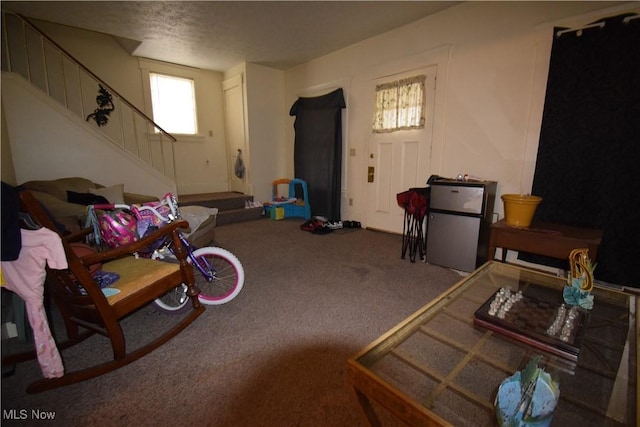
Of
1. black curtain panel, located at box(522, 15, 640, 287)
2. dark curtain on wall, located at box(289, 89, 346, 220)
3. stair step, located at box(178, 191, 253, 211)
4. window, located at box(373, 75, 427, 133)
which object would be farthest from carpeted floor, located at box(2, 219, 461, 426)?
stair step, located at box(178, 191, 253, 211)

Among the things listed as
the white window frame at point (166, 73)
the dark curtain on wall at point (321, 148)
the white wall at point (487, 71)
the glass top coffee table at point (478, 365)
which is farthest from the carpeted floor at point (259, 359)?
the white window frame at point (166, 73)

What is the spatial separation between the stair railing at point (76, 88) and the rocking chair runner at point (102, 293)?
9.51 feet

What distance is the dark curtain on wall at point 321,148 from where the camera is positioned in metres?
4.13

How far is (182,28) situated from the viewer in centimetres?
335

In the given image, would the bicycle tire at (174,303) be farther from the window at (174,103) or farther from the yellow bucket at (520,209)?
the window at (174,103)

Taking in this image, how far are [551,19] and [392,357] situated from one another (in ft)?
9.70

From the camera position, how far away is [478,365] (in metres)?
1.26

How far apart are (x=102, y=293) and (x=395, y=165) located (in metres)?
3.18

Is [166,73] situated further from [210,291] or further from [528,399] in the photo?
[528,399]

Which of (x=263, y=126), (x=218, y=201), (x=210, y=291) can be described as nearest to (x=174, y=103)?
(x=263, y=126)

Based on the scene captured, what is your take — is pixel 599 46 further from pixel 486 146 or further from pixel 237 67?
pixel 237 67

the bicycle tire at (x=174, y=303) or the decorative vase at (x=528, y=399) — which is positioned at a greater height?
the decorative vase at (x=528, y=399)

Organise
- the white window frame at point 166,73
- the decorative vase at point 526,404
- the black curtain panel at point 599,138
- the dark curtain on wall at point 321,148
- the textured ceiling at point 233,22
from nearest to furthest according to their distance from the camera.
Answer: the decorative vase at point 526,404
the black curtain panel at point 599,138
the textured ceiling at point 233,22
the dark curtain on wall at point 321,148
the white window frame at point 166,73

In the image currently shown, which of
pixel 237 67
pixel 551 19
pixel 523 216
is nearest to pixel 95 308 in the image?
pixel 523 216
